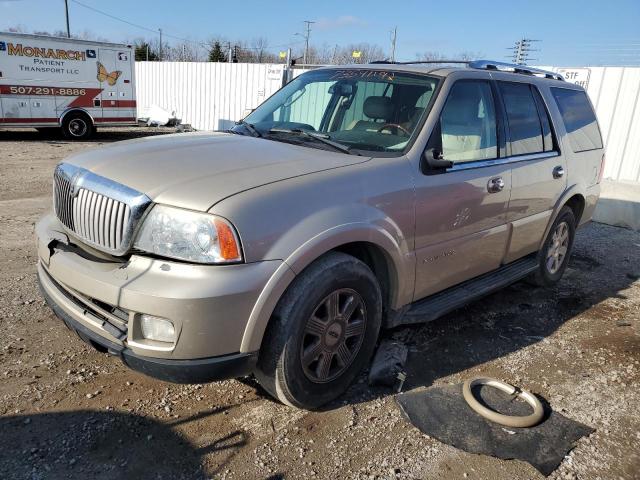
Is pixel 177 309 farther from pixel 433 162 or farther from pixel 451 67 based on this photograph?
pixel 451 67

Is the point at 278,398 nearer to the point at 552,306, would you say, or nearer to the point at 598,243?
the point at 552,306

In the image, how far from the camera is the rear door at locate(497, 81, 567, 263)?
421cm

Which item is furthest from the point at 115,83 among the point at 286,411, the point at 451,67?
the point at 286,411

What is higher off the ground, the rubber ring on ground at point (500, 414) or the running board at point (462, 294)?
the running board at point (462, 294)

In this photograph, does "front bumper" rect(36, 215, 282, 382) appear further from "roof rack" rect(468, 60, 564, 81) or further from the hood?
"roof rack" rect(468, 60, 564, 81)

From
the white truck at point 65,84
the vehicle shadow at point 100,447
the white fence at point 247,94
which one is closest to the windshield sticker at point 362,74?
the vehicle shadow at point 100,447

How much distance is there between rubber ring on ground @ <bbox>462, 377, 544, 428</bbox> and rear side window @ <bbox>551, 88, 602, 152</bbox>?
2710 millimetres

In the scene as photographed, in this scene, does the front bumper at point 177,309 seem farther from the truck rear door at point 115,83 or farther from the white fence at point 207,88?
the truck rear door at point 115,83

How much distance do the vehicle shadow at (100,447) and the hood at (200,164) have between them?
1.27 metres

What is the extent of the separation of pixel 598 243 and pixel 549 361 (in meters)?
4.27

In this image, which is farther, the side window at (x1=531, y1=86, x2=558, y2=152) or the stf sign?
the stf sign

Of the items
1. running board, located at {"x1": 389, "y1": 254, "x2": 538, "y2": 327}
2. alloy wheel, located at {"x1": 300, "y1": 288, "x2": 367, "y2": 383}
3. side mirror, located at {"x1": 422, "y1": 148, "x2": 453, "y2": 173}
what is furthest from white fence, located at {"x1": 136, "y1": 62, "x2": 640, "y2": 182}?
alloy wheel, located at {"x1": 300, "y1": 288, "x2": 367, "y2": 383}

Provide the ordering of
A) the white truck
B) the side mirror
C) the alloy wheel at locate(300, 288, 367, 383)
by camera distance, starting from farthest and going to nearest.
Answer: the white truck < the side mirror < the alloy wheel at locate(300, 288, 367, 383)

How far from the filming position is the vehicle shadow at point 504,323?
3658 millimetres
